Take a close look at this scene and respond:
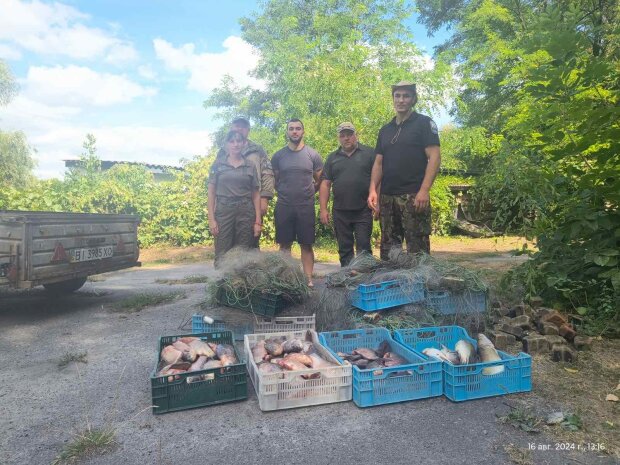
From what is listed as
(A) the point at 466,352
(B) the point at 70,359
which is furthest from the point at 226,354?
(A) the point at 466,352

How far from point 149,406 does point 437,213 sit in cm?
1364

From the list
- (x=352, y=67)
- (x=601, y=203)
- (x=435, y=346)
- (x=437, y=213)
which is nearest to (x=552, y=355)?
(x=435, y=346)

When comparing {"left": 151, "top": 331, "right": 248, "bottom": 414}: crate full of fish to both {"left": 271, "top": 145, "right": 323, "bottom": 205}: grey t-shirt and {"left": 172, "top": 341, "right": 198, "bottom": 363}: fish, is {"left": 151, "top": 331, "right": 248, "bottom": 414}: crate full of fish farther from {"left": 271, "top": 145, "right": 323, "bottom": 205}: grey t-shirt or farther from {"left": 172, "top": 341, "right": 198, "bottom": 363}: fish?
{"left": 271, "top": 145, "right": 323, "bottom": 205}: grey t-shirt

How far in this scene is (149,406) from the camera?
2.88 meters

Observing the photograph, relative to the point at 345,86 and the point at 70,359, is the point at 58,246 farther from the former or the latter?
the point at 345,86

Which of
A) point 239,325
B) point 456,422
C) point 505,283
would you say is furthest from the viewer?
point 505,283

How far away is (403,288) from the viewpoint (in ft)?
12.4

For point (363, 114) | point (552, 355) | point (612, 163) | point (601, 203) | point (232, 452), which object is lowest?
point (232, 452)

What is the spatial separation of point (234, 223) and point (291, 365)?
2.72 m

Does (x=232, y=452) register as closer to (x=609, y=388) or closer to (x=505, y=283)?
(x=609, y=388)

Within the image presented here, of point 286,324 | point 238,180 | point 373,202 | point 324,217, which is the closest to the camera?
point 286,324

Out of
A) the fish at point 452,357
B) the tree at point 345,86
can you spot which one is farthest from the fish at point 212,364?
the tree at point 345,86

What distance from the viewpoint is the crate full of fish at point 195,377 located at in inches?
109

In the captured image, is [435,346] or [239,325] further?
[239,325]
